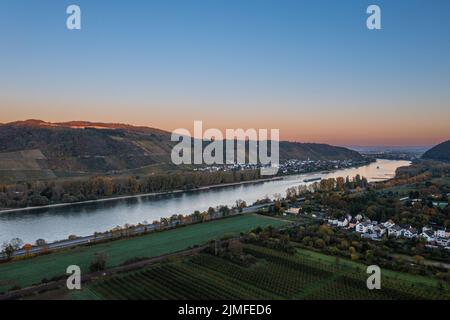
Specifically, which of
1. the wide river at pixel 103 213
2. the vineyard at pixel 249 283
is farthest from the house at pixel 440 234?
the wide river at pixel 103 213

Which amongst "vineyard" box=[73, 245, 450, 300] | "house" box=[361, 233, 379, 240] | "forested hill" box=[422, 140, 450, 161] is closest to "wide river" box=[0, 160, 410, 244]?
"vineyard" box=[73, 245, 450, 300]

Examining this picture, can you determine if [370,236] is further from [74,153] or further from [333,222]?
[74,153]

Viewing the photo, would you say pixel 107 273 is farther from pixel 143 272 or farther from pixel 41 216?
pixel 41 216

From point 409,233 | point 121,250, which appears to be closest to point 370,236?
point 409,233

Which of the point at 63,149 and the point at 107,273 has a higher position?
the point at 63,149

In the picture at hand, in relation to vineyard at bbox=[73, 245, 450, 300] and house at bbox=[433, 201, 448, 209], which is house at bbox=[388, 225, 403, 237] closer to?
vineyard at bbox=[73, 245, 450, 300]
